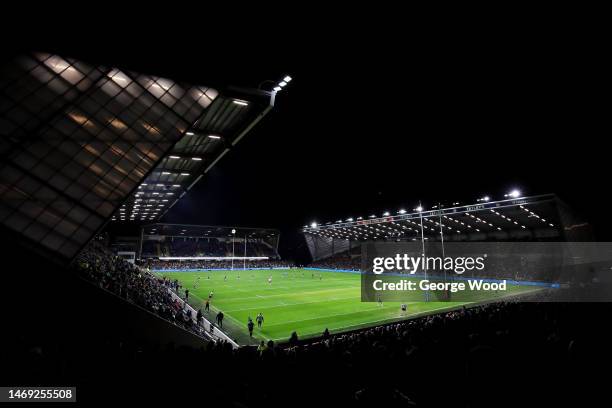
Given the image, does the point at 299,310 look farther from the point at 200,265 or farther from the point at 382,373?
the point at 200,265

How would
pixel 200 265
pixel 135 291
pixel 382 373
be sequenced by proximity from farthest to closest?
pixel 200 265 → pixel 135 291 → pixel 382 373

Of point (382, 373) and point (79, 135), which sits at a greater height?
point (79, 135)


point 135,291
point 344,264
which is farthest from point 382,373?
point 344,264

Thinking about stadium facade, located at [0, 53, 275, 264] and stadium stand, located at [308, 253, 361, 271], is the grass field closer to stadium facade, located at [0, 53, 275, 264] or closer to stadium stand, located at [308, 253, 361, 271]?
stadium facade, located at [0, 53, 275, 264]

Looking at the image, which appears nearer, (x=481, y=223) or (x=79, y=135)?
(x=79, y=135)

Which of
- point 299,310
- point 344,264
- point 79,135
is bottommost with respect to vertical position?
point 344,264

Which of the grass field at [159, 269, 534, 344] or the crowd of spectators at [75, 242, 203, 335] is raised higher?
the crowd of spectators at [75, 242, 203, 335]

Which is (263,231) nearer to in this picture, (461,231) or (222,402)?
(461,231)

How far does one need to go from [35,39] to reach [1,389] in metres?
18.2

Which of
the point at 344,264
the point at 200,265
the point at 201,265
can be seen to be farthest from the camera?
the point at 344,264

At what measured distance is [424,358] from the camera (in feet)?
16.2

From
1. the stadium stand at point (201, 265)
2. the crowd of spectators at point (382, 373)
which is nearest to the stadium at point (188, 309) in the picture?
the crowd of spectators at point (382, 373)

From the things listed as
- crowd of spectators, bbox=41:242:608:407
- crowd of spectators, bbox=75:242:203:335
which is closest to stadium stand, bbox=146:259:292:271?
crowd of spectators, bbox=75:242:203:335

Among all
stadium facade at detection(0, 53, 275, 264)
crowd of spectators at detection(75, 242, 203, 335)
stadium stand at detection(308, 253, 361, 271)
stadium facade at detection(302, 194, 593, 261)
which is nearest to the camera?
stadium facade at detection(0, 53, 275, 264)
